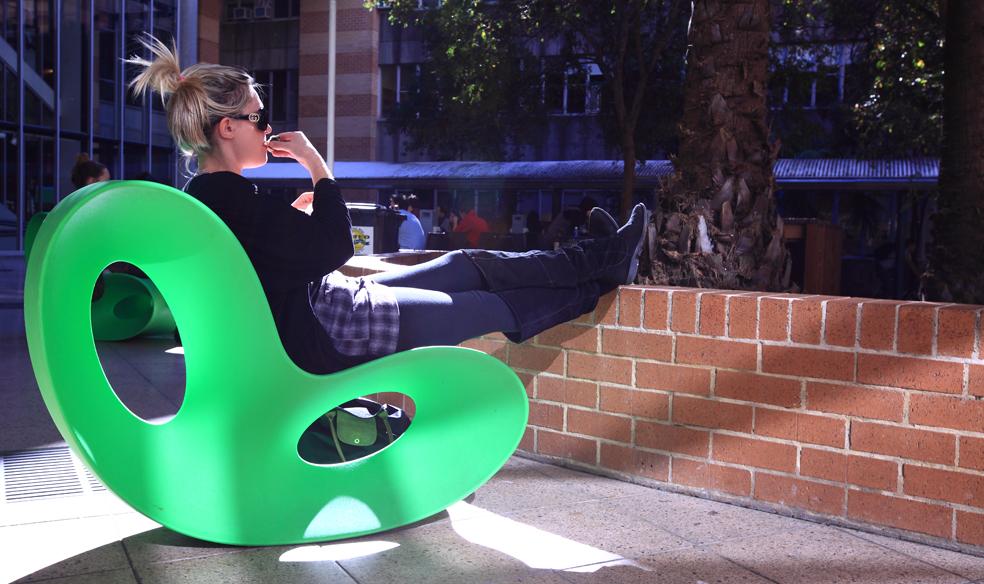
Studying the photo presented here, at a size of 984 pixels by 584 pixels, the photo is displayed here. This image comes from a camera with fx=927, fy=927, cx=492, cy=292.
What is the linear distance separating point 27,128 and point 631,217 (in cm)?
2146

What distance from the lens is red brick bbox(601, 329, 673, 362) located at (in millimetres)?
3752

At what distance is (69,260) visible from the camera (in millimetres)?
2553

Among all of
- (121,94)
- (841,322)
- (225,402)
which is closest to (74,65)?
(121,94)

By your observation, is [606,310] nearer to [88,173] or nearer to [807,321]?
[807,321]

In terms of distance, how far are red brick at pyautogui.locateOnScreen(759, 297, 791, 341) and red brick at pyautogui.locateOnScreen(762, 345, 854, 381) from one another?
0.15 feet

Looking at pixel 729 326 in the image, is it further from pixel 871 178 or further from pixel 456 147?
pixel 456 147

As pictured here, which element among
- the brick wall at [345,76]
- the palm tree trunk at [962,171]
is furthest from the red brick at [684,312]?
the brick wall at [345,76]

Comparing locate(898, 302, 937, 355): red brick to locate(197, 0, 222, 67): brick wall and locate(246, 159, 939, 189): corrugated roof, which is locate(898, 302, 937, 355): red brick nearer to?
locate(246, 159, 939, 189): corrugated roof

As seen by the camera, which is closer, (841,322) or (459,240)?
(841,322)

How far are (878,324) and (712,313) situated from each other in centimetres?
64

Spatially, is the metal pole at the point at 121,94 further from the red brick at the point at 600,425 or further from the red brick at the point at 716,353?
the red brick at the point at 716,353

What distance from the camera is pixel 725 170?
4.70 m

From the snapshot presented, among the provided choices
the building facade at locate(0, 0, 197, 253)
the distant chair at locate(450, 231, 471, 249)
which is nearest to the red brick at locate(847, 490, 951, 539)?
the distant chair at locate(450, 231, 471, 249)

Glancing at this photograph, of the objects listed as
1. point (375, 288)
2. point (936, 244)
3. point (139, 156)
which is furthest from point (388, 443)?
point (139, 156)
